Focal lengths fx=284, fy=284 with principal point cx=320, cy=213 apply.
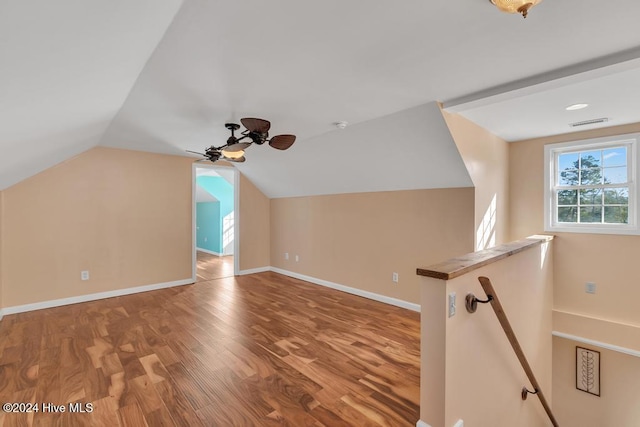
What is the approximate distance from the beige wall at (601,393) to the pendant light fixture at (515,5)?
4077 mm

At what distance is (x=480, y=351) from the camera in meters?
Result: 1.84

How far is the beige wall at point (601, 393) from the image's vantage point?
329 cm

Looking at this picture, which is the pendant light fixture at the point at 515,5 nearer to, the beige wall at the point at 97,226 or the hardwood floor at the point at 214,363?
the hardwood floor at the point at 214,363

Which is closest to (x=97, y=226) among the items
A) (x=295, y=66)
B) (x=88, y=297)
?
(x=88, y=297)

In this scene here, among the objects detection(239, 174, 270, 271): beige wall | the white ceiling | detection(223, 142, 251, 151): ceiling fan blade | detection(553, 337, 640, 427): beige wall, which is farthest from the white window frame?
detection(239, 174, 270, 271): beige wall

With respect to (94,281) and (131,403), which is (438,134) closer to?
(131,403)

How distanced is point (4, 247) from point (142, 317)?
2.02 m

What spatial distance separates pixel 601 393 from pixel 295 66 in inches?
200

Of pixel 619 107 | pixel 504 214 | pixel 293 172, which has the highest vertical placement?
pixel 619 107

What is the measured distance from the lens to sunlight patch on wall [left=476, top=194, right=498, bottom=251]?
11.2 ft

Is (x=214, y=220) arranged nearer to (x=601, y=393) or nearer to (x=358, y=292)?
(x=358, y=292)

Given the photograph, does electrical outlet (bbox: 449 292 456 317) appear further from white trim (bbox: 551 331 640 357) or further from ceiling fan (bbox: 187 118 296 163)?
white trim (bbox: 551 331 640 357)

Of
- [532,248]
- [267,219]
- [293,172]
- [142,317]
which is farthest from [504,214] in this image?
[142,317]

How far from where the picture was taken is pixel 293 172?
4.93 m
